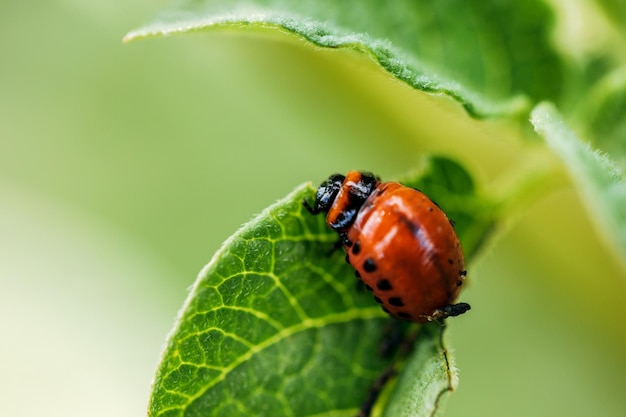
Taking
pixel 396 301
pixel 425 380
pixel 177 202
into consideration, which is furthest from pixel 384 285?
pixel 177 202

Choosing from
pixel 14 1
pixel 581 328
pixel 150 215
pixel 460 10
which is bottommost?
pixel 581 328

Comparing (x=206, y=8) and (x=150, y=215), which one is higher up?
(x=150, y=215)

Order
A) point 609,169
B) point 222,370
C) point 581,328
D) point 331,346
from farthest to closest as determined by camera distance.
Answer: point 581,328
point 331,346
point 222,370
point 609,169

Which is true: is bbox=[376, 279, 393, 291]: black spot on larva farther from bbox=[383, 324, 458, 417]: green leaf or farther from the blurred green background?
the blurred green background

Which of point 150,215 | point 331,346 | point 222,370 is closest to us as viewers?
point 222,370

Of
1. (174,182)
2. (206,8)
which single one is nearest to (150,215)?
(174,182)

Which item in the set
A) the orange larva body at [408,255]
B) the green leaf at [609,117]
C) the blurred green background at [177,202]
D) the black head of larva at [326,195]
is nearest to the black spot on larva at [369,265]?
the orange larva body at [408,255]

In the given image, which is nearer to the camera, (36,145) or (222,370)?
(222,370)

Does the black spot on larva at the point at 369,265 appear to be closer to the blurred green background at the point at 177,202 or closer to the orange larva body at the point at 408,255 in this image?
the orange larva body at the point at 408,255

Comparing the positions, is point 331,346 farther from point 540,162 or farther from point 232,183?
point 232,183
